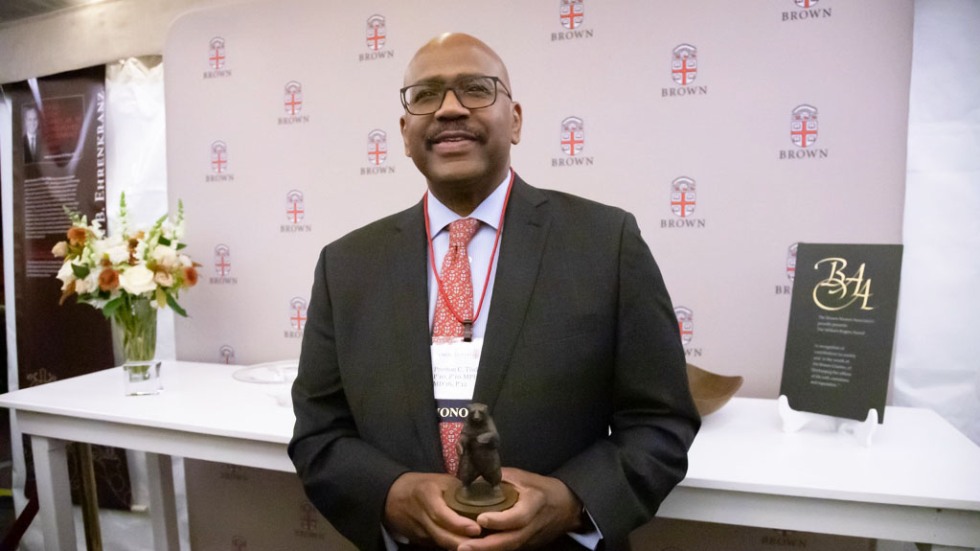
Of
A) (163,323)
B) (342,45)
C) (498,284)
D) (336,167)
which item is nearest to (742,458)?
(498,284)

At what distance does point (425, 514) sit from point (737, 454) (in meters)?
0.80

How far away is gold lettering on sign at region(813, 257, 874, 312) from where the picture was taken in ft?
4.50

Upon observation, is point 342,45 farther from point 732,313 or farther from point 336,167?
point 732,313

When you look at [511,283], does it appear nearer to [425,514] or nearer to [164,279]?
[425,514]

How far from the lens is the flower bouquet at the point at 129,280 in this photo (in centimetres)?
197

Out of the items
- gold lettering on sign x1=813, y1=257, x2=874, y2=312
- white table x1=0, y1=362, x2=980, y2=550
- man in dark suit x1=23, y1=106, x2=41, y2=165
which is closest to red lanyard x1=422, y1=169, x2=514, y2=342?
white table x1=0, y1=362, x2=980, y2=550

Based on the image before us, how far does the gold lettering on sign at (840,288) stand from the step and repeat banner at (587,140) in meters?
0.37

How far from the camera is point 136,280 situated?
1.96 meters

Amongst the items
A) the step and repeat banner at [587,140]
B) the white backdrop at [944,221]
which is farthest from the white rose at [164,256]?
the white backdrop at [944,221]

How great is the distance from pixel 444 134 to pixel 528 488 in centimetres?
64

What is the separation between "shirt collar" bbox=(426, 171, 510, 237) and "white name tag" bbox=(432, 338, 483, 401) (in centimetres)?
25

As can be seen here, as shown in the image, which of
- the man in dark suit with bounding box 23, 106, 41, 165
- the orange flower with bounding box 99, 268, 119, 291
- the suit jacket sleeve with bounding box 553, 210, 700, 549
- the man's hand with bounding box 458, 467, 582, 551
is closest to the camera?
the man's hand with bounding box 458, 467, 582, 551

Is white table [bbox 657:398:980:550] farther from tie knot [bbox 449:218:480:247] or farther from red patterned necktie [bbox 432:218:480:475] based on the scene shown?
tie knot [bbox 449:218:480:247]

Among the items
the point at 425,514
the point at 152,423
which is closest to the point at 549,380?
the point at 425,514
